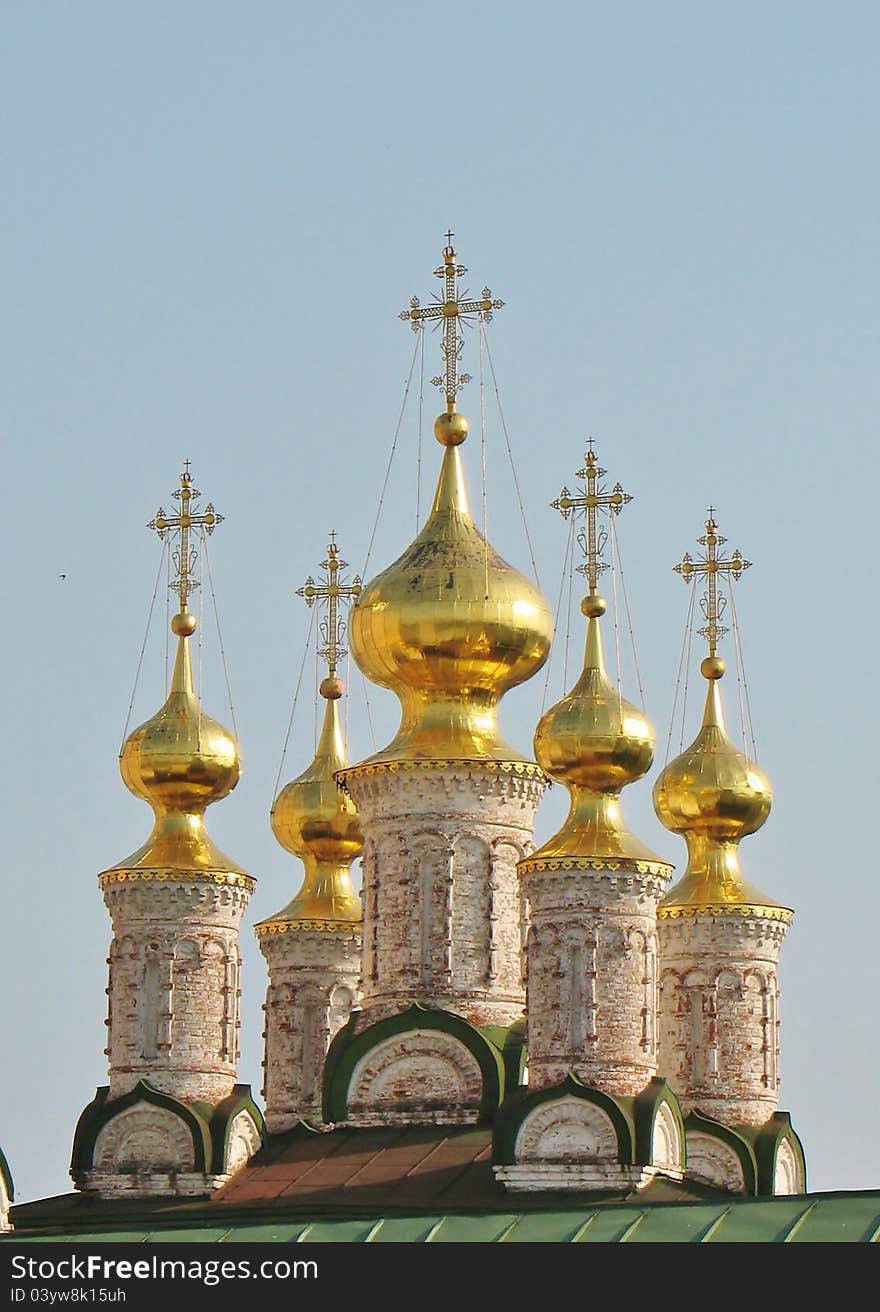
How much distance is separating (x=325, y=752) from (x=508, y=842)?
7338 millimetres

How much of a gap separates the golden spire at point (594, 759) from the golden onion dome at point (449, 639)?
2.47 feet

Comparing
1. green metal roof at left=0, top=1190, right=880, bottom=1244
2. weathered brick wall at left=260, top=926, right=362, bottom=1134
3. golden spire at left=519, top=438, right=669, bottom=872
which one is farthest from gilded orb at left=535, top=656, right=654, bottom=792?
green metal roof at left=0, top=1190, right=880, bottom=1244

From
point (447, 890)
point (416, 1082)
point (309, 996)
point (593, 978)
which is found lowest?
point (416, 1082)

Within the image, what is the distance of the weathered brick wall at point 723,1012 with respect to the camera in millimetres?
46719

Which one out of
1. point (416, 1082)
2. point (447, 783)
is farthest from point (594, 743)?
point (416, 1082)

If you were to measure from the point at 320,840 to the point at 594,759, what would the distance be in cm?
747

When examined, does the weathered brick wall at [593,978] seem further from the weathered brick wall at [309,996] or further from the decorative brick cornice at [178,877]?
the weathered brick wall at [309,996]

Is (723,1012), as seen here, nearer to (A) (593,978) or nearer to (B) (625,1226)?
(A) (593,978)

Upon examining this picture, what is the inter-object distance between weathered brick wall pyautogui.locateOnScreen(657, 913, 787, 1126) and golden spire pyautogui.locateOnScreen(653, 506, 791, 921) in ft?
0.79

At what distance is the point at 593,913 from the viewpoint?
41.3 meters

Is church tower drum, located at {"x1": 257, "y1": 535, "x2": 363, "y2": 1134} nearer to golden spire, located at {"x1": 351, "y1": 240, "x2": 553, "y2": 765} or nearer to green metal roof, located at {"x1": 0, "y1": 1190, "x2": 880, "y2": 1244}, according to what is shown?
golden spire, located at {"x1": 351, "y1": 240, "x2": 553, "y2": 765}

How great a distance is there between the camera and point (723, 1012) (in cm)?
4691

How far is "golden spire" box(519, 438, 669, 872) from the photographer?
41938 millimetres
